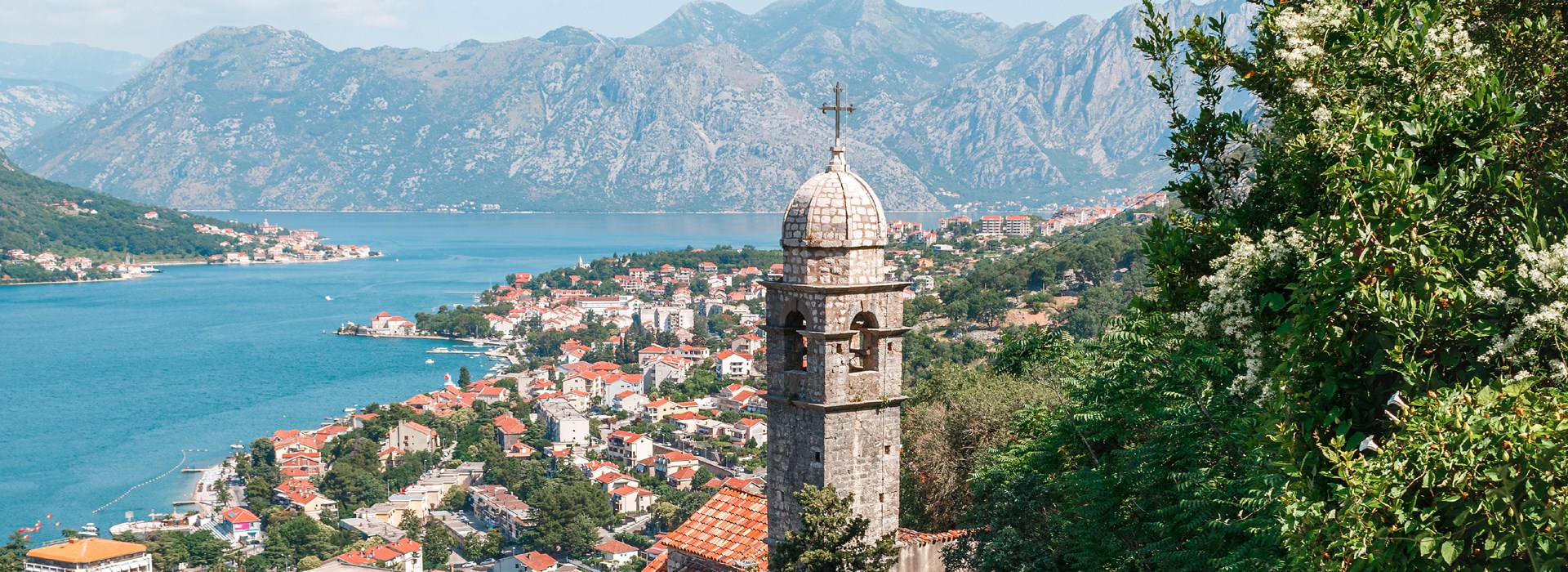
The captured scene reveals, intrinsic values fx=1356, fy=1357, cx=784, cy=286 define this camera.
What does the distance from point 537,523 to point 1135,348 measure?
3423cm

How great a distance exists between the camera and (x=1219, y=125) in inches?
298

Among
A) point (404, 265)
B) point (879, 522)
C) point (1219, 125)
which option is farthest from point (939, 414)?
point (404, 265)

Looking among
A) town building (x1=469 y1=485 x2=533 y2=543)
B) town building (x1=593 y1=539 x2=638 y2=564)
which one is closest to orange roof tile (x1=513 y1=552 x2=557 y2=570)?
town building (x1=593 y1=539 x2=638 y2=564)

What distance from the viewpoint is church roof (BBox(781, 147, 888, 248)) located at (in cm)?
905

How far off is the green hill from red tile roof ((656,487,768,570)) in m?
138

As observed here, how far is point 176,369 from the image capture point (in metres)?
79.1

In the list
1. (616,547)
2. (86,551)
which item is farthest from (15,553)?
(616,547)

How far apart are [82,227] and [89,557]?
5068 inches

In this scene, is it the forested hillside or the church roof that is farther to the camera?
the forested hillside

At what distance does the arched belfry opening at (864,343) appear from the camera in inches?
363

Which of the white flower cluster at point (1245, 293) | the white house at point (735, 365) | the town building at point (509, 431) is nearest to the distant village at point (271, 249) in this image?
the white house at point (735, 365)

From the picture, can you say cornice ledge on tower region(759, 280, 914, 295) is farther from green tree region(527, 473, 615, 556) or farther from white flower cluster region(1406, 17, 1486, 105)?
green tree region(527, 473, 615, 556)

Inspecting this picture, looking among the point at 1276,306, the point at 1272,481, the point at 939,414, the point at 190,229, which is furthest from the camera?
the point at 190,229

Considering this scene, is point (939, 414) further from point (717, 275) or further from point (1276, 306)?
point (717, 275)
